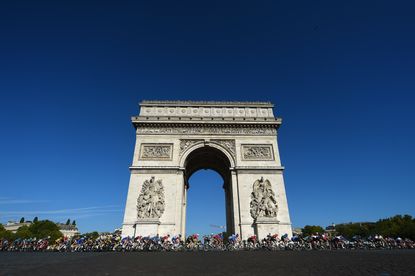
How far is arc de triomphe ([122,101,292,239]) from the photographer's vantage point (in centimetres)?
1714

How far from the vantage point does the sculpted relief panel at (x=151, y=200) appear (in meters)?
17.1

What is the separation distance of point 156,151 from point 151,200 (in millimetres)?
3916

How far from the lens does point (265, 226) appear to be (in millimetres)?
16734

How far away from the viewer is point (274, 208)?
17547mm

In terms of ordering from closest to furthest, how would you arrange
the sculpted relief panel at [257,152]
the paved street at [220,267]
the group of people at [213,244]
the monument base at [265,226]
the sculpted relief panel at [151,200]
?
the paved street at [220,267] → the group of people at [213,244] → the monument base at [265,226] → the sculpted relief panel at [151,200] → the sculpted relief panel at [257,152]

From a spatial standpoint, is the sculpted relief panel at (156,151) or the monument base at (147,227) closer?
the monument base at (147,227)

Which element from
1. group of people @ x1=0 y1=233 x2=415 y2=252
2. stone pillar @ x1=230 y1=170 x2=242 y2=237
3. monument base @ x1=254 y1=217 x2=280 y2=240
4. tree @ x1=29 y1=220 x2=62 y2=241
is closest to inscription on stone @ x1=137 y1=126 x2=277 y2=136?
stone pillar @ x1=230 y1=170 x2=242 y2=237

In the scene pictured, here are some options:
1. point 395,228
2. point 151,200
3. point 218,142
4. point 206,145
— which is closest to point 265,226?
point 218,142

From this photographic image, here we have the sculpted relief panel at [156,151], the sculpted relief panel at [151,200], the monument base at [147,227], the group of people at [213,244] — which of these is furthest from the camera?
the sculpted relief panel at [156,151]

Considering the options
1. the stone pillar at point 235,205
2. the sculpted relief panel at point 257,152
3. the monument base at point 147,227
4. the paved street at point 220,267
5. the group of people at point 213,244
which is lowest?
the paved street at point 220,267

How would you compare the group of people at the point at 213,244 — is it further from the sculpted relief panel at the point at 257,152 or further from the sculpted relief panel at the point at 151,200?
the sculpted relief panel at the point at 257,152

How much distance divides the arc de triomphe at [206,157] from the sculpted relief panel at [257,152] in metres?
0.08

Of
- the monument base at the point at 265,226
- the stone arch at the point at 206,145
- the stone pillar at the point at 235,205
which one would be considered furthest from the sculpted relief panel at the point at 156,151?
the monument base at the point at 265,226

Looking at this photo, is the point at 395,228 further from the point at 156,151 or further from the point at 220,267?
the point at 220,267
